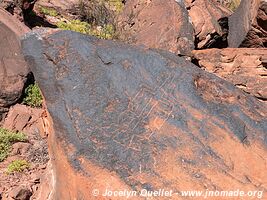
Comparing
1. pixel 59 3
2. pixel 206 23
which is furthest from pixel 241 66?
pixel 59 3

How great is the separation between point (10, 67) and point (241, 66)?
3133 millimetres

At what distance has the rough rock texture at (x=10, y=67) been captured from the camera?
6.20 metres

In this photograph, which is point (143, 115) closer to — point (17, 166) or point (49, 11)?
point (17, 166)

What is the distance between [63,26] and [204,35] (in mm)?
3064

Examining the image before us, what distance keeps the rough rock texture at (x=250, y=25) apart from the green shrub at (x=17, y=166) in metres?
3.71

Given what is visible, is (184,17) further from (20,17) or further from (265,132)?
(265,132)

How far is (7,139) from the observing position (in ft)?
18.4

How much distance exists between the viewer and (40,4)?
10.5 m

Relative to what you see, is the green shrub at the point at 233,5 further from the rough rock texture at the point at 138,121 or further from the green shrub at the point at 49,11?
the rough rock texture at the point at 138,121

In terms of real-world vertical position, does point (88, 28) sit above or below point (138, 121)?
below

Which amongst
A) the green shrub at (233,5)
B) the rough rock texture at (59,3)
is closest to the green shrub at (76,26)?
the rough rock texture at (59,3)

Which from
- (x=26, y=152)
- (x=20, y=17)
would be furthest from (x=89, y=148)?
(x=20, y=17)

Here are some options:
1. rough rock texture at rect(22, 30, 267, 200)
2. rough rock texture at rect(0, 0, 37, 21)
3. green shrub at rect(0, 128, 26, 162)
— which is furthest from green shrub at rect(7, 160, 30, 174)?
rough rock texture at rect(0, 0, 37, 21)

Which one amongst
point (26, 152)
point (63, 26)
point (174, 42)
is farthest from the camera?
point (63, 26)
